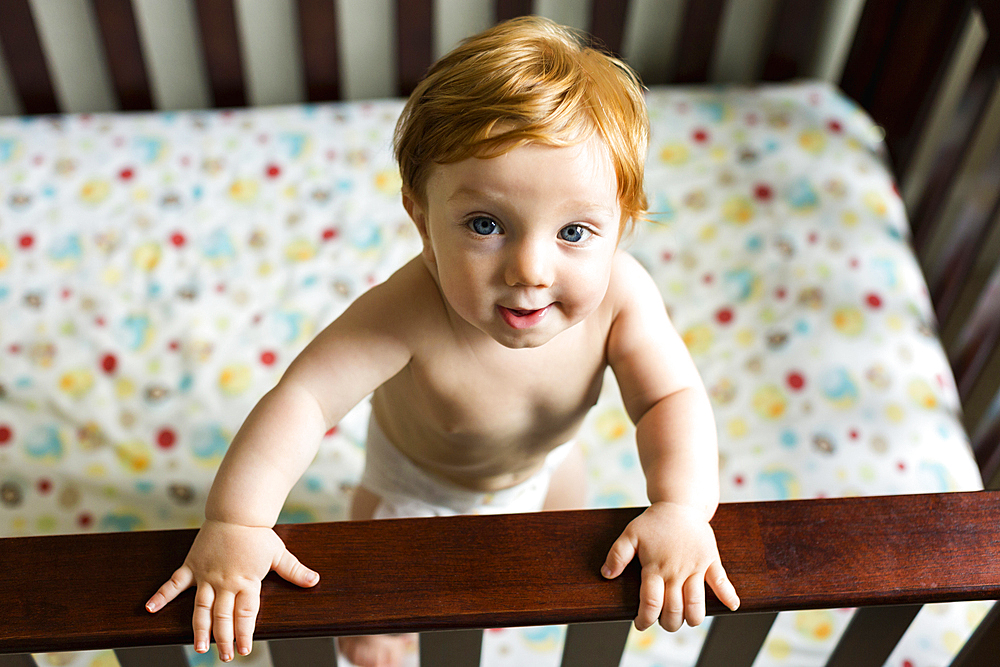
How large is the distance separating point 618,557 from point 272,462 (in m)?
0.25

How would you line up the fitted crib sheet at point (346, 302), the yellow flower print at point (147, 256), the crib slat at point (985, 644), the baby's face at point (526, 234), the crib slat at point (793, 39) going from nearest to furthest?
1. the baby's face at point (526, 234)
2. the crib slat at point (985, 644)
3. the fitted crib sheet at point (346, 302)
4. the yellow flower print at point (147, 256)
5. the crib slat at point (793, 39)

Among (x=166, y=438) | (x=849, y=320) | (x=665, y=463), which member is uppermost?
(x=665, y=463)

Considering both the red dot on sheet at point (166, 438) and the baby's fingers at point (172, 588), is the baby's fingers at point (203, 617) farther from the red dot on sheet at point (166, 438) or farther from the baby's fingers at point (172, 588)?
the red dot on sheet at point (166, 438)

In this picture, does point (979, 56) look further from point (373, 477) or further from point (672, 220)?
point (373, 477)

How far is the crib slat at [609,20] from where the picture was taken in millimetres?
1428

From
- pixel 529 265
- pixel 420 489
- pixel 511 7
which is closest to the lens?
pixel 529 265

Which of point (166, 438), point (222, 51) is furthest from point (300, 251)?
point (222, 51)

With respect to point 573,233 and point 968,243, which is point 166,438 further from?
point 968,243

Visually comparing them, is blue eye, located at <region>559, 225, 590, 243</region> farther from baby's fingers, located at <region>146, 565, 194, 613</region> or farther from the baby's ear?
baby's fingers, located at <region>146, 565, 194, 613</region>

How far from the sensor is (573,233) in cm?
54

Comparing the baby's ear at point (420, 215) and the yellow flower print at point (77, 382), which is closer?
the baby's ear at point (420, 215)

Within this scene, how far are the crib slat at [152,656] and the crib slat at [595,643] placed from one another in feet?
0.86

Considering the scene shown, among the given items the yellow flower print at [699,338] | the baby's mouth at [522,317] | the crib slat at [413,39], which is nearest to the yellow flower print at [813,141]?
the yellow flower print at [699,338]

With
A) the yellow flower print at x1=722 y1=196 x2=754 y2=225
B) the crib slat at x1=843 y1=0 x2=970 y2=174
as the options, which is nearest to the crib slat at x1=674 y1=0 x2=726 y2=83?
the crib slat at x1=843 y1=0 x2=970 y2=174
